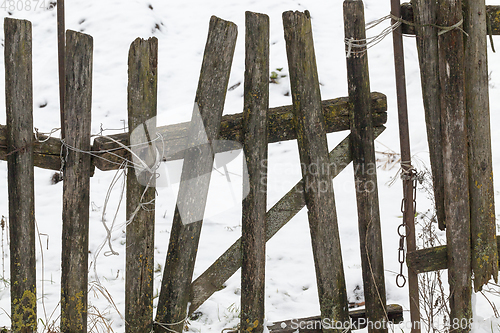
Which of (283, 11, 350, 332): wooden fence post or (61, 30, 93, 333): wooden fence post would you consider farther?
(283, 11, 350, 332): wooden fence post

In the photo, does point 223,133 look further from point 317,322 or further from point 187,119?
point 187,119

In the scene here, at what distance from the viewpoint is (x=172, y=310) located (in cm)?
220

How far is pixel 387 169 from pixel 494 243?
242cm

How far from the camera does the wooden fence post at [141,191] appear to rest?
2.05m

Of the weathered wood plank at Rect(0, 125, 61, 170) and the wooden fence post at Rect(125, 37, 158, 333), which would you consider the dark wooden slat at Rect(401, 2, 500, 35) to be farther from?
the weathered wood plank at Rect(0, 125, 61, 170)

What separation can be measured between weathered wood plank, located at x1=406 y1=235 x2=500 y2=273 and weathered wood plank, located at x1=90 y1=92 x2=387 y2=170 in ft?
2.42

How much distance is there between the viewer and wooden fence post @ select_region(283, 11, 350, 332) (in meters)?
2.15

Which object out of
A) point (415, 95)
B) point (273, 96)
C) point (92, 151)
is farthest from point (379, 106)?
point (415, 95)

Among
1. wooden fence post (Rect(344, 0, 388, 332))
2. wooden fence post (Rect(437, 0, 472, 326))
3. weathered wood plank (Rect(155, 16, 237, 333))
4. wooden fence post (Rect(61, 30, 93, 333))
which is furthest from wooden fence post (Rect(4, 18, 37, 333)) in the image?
wooden fence post (Rect(437, 0, 472, 326))

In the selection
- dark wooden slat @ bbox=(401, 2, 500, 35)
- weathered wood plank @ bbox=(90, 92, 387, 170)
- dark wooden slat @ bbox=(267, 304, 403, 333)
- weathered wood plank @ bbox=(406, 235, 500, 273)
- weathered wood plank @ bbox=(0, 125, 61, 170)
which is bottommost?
dark wooden slat @ bbox=(267, 304, 403, 333)

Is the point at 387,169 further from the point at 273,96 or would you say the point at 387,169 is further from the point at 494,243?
the point at 494,243

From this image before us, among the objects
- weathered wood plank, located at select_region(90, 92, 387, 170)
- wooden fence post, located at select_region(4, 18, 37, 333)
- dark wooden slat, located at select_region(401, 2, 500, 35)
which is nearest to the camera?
wooden fence post, located at select_region(4, 18, 37, 333)

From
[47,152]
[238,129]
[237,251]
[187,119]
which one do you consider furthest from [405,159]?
[187,119]

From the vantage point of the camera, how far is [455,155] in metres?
2.25
